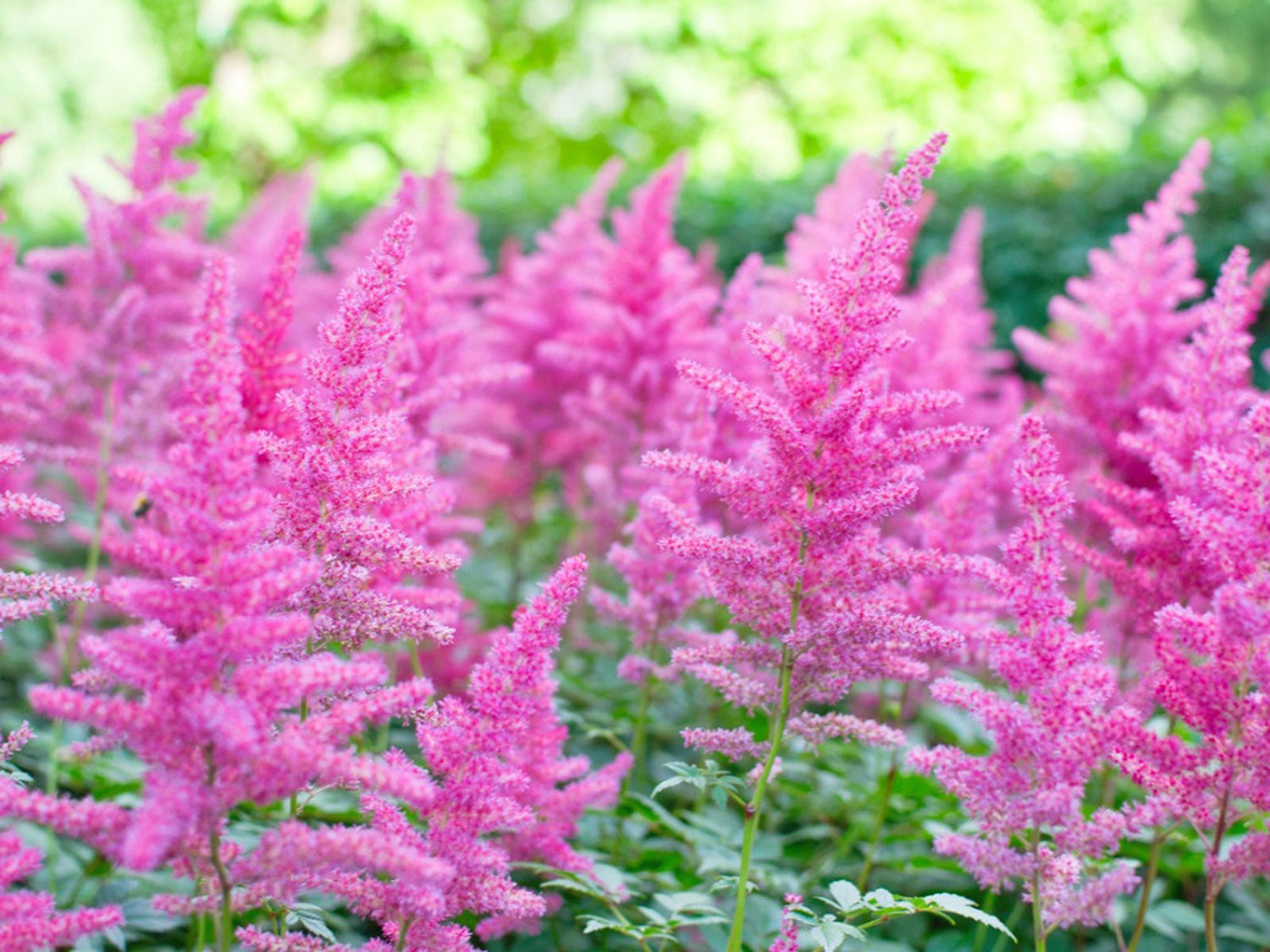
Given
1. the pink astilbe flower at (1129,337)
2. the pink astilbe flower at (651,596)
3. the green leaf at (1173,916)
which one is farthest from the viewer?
the pink astilbe flower at (1129,337)

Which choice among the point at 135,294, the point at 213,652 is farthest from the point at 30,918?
the point at 135,294

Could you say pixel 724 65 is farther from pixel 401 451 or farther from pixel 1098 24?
pixel 401 451

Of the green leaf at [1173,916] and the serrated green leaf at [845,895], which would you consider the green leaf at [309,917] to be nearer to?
the serrated green leaf at [845,895]

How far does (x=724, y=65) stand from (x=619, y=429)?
62.9 feet

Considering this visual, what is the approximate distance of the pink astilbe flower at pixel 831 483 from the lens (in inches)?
89.8

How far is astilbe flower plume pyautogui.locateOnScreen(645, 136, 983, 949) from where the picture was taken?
7.49 ft

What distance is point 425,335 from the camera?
3.50 meters

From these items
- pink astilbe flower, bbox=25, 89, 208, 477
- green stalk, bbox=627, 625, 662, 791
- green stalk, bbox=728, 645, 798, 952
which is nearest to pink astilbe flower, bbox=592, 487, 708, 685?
green stalk, bbox=627, 625, 662, 791

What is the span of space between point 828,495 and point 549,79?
74.8 feet

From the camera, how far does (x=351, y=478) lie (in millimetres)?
2162

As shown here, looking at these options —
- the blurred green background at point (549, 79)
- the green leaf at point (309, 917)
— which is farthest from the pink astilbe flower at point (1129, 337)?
the blurred green background at point (549, 79)

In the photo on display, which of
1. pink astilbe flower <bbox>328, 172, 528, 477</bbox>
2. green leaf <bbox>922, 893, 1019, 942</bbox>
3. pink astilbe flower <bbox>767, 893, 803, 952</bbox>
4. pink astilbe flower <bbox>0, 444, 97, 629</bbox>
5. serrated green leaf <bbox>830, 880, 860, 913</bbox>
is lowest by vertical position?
pink astilbe flower <bbox>767, 893, 803, 952</bbox>

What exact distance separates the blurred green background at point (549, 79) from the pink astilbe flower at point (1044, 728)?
1791 cm

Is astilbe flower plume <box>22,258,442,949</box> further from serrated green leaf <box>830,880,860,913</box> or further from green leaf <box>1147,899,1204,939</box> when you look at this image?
green leaf <box>1147,899,1204,939</box>
